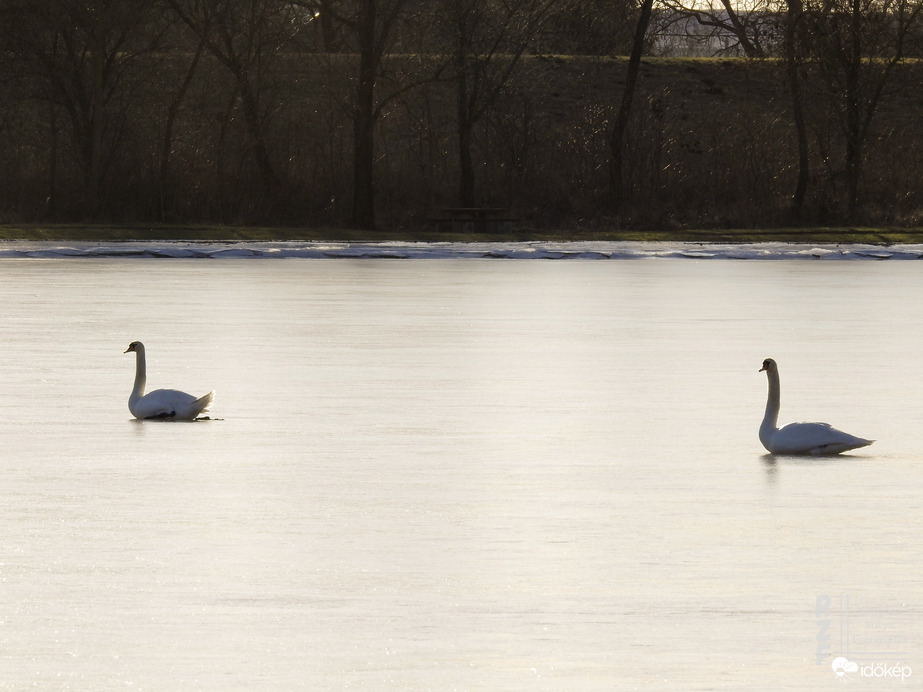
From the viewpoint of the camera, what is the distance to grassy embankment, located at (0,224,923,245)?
3491cm

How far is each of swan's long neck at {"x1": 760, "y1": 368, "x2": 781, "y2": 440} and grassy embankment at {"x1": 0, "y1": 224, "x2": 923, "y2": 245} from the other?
25.6m

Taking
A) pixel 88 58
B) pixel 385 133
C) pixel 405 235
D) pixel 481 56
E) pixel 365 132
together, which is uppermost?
pixel 481 56

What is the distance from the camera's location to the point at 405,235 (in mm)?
36406

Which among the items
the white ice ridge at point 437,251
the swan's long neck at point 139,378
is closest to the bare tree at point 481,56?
the white ice ridge at point 437,251

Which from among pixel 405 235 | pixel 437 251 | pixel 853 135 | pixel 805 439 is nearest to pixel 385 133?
pixel 405 235

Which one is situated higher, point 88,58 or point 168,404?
point 88,58

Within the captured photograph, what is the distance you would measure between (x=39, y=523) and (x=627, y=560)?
251 centimetres

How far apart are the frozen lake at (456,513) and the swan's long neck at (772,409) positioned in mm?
154

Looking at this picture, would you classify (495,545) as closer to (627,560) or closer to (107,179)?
(627,560)

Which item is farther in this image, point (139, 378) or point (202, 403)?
point (139, 378)

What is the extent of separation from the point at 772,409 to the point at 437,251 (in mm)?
23203

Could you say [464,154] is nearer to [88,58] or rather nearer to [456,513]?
[88,58]

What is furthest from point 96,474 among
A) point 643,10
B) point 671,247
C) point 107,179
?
point 643,10

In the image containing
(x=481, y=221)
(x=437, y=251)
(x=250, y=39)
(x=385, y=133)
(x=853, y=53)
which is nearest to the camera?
(x=437, y=251)
